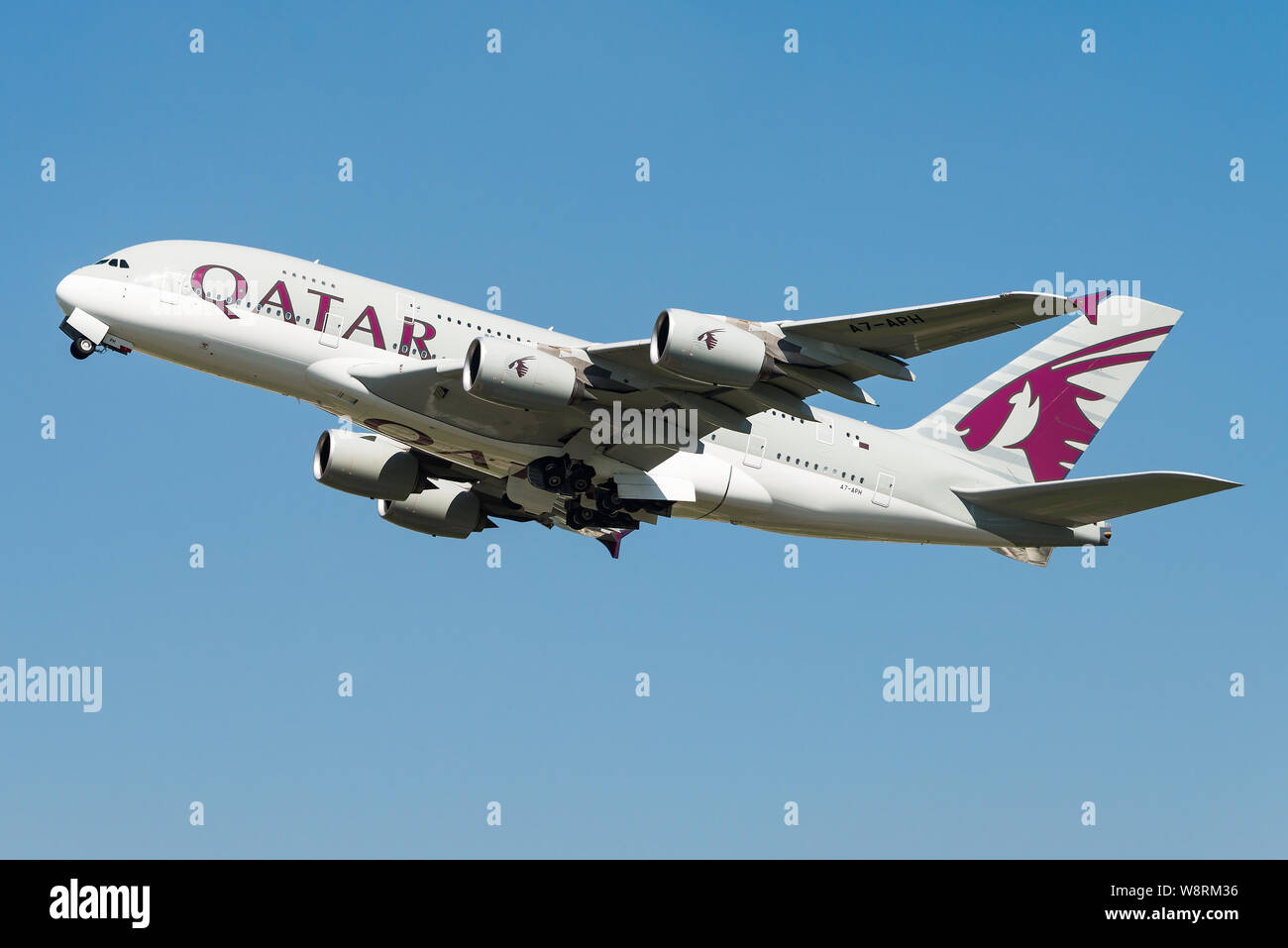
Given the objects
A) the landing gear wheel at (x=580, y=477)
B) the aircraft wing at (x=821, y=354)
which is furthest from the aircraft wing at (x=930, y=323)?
the landing gear wheel at (x=580, y=477)

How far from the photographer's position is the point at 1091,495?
3150 centimetres

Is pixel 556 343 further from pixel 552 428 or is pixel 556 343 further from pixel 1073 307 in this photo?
pixel 1073 307

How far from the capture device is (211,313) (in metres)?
29.1

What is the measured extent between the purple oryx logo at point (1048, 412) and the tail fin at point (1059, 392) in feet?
0.09

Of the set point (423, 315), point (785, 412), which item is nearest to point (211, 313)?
point (423, 315)

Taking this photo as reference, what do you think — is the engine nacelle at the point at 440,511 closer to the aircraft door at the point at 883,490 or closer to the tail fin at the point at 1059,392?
the aircraft door at the point at 883,490

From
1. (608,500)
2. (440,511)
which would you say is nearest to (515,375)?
(608,500)

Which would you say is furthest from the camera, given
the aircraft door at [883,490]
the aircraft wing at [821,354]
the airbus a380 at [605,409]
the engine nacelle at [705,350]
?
the aircraft door at [883,490]

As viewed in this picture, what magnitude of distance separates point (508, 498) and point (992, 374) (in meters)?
13.5

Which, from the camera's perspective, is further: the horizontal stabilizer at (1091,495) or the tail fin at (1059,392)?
the tail fin at (1059,392)

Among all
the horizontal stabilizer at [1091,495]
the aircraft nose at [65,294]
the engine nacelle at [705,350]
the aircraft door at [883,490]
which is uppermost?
the aircraft nose at [65,294]

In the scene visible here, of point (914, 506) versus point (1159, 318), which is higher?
point (1159, 318)

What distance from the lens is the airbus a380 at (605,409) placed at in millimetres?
27438

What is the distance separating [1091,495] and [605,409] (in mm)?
11301
